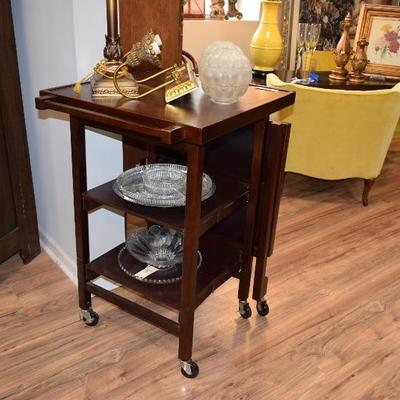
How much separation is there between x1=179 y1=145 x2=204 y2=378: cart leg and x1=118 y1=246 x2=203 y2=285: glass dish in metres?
0.17

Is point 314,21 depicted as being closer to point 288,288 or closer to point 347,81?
point 347,81

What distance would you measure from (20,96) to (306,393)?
154 centimetres

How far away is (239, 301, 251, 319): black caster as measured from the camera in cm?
197

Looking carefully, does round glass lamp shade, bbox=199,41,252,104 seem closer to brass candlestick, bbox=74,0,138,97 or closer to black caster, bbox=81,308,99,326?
brass candlestick, bbox=74,0,138,97

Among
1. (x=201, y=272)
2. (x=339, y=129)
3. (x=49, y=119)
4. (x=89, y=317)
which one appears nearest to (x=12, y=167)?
(x=49, y=119)

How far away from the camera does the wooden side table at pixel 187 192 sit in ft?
4.33

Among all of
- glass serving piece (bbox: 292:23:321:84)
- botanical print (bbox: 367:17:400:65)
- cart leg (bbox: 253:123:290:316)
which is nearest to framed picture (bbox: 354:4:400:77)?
botanical print (bbox: 367:17:400:65)

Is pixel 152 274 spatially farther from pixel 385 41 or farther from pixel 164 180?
pixel 385 41

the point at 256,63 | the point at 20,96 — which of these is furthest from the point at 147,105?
the point at 256,63

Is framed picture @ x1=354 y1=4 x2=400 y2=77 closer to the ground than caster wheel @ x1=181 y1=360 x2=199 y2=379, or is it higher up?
higher up

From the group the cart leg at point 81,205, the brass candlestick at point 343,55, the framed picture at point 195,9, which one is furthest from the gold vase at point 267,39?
the cart leg at point 81,205

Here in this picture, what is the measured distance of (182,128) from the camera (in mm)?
1252

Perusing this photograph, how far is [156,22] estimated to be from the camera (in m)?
1.96

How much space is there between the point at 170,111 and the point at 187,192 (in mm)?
222
